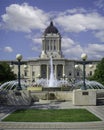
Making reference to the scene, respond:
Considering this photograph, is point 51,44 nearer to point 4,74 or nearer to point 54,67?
point 54,67

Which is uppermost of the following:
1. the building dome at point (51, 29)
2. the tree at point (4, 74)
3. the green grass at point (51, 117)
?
the building dome at point (51, 29)

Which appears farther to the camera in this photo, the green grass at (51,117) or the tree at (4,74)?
the tree at (4,74)

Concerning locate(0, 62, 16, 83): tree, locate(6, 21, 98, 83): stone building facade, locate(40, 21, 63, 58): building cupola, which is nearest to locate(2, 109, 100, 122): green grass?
locate(0, 62, 16, 83): tree

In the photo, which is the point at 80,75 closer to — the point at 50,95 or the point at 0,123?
the point at 50,95

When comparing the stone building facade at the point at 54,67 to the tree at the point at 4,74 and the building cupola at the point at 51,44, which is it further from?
the tree at the point at 4,74

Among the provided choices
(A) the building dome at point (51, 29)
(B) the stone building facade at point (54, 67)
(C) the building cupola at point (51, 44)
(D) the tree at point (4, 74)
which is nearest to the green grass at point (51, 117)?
(D) the tree at point (4, 74)

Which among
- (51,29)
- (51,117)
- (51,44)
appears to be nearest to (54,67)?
(51,44)

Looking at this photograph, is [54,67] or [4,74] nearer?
[4,74]

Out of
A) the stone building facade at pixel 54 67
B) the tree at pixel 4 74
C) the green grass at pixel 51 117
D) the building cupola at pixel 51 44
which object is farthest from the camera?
the building cupola at pixel 51 44

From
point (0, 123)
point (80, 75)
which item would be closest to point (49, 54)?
point (80, 75)

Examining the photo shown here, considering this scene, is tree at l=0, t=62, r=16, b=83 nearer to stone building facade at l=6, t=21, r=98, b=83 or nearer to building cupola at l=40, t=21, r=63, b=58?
stone building facade at l=6, t=21, r=98, b=83

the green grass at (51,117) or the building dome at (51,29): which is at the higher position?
the building dome at (51,29)

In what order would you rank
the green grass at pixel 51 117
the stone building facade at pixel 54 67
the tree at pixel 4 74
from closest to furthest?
the green grass at pixel 51 117 → the tree at pixel 4 74 → the stone building facade at pixel 54 67

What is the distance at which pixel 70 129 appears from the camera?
13.0 meters
